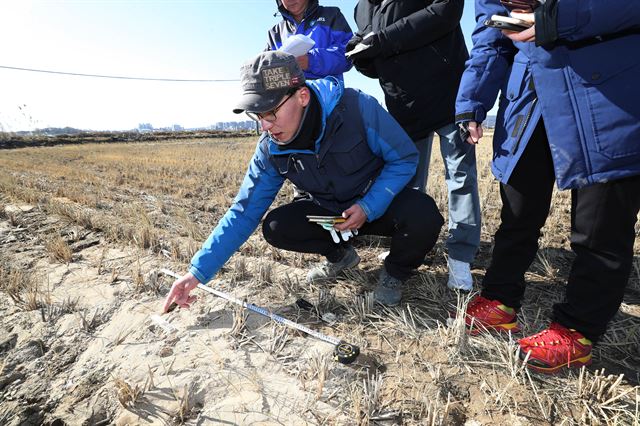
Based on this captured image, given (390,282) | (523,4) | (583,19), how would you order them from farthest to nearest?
(390,282) < (523,4) < (583,19)

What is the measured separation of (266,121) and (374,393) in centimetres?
145

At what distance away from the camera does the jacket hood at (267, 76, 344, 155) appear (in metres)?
2.14

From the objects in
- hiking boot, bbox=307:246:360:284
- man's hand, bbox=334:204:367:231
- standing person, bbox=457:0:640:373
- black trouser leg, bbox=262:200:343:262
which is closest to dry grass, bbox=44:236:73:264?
black trouser leg, bbox=262:200:343:262

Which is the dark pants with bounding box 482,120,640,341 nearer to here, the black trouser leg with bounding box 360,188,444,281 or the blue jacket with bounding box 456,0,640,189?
the blue jacket with bounding box 456,0,640,189

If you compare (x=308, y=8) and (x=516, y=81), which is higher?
(x=308, y=8)

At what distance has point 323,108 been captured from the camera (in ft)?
→ 6.99

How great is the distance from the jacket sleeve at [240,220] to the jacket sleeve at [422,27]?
111 centimetres

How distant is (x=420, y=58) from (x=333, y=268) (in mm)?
1638

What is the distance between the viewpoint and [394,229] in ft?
7.78

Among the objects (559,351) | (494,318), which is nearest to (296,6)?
(494,318)

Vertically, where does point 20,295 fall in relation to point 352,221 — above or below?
below

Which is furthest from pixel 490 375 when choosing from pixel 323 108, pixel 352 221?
pixel 323 108

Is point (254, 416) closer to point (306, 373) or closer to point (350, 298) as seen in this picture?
point (306, 373)

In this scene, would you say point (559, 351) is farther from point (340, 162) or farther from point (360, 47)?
point (360, 47)
